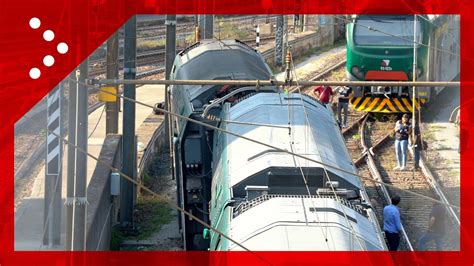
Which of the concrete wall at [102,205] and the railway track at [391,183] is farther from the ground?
the concrete wall at [102,205]

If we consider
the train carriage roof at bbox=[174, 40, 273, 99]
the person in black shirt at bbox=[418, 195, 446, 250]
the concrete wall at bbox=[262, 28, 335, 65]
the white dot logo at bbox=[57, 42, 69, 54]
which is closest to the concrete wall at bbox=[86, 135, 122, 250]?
the train carriage roof at bbox=[174, 40, 273, 99]

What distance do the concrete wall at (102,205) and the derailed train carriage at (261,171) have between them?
99 cm

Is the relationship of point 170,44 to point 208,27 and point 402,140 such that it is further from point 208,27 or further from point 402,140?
point 402,140

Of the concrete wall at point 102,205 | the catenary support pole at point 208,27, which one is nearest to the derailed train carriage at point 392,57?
the catenary support pole at point 208,27

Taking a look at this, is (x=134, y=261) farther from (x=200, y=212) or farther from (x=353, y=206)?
(x=353, y=206)

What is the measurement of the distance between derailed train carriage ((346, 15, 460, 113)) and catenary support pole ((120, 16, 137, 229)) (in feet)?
28.2

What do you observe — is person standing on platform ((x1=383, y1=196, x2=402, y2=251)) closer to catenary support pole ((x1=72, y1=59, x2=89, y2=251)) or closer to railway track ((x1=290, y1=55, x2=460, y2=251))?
railway track ((x1=290, y1=55, x2=460, y2=251))

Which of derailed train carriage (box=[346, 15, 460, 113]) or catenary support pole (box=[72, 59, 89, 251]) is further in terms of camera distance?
derailed train carriage (box=[346, 15, 460, 113])

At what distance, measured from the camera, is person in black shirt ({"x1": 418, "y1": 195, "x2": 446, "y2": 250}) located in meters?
14.7

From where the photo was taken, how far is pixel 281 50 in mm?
32469

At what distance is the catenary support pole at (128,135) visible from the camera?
16.2 meters

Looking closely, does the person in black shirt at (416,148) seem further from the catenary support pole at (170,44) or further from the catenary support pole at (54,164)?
the catenary support pole at (54,164)

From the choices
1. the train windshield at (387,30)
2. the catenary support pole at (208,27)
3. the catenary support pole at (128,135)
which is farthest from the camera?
the catenary support pole at (208,27)

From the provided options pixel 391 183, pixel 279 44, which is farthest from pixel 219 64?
pixel 279 44
